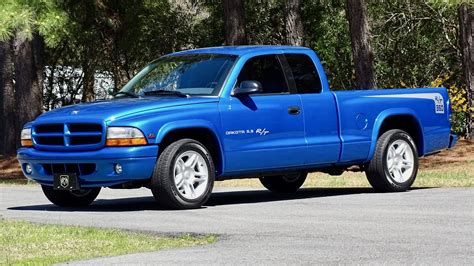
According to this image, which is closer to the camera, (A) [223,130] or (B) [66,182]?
(B) [66,182]

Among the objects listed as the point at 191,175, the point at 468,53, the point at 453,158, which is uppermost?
the point at 468,53

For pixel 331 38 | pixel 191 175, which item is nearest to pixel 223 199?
pixel 191 175

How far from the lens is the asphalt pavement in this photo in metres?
9.47

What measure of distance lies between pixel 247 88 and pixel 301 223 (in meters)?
2.65

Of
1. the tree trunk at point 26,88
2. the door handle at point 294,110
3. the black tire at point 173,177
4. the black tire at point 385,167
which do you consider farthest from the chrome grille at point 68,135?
the tree trunk at point 26,88

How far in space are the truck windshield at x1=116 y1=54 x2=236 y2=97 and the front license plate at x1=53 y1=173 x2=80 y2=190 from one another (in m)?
1.52

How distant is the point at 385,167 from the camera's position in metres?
15.8

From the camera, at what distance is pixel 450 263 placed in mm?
8961

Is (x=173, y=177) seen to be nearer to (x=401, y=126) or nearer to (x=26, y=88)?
(x=401, y=126)

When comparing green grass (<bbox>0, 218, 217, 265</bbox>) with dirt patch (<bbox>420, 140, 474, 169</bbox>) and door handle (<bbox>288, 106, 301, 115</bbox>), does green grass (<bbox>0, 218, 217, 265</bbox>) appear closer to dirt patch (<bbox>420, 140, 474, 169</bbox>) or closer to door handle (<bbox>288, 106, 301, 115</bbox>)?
door handle (<bbox>288, 106, 301, 115</bbox>)

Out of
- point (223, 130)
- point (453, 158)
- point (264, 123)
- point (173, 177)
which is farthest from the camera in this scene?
point (453, 158)

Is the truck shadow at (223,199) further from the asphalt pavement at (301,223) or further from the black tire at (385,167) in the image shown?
the black tire at (385,167)

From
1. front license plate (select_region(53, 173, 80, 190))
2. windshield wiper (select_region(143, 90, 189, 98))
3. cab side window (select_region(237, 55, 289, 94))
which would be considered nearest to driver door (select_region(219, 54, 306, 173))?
cab side window (select_region(237, 55, 289, 94))

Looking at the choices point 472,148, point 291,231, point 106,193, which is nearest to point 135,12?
point 472,148
